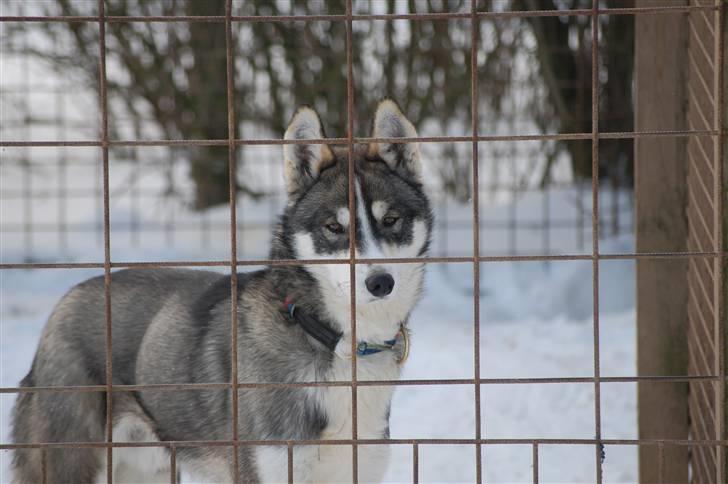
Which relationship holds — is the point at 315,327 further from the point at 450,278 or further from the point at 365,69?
the point at 365,69

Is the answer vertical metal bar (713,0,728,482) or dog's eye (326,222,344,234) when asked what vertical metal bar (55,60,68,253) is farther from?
vertical metal bar (713,0,728,482)

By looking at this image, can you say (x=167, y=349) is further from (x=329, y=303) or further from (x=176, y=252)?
(x=176, y=252)

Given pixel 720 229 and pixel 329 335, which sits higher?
pixel 720 229

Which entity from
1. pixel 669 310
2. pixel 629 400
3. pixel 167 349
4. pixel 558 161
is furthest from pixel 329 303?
pixel 558 161

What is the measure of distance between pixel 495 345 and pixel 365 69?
10.5 feet

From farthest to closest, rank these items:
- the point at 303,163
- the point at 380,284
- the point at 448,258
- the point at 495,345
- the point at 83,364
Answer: the point at 495,345 < the point at 303,163 < the point at 83,364 < the point at 380,284 < the point at 448,258

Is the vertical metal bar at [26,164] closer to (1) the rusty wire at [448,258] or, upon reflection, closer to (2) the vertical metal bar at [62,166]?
(2) the vertical metal bar at [62,166]

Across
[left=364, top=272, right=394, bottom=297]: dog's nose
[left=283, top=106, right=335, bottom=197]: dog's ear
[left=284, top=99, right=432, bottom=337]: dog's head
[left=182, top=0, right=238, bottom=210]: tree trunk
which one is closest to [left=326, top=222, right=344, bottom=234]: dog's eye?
[left=284, top=99, right=432, bottom=337]: dog's head

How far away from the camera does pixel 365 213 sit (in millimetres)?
3365

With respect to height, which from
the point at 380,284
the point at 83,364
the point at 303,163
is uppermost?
the point at 303,163

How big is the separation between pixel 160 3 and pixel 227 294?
515 cm

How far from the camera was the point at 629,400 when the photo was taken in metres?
5.04

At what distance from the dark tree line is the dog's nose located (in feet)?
16.2

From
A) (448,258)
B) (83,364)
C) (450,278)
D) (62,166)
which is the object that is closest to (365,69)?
(450,278)
